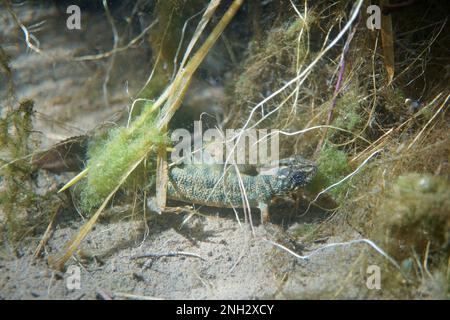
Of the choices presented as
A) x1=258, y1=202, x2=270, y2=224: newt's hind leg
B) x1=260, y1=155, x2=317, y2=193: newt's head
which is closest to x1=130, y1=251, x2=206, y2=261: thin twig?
x1=258, y1=202, x2=270, y2=224: newt's hind leg

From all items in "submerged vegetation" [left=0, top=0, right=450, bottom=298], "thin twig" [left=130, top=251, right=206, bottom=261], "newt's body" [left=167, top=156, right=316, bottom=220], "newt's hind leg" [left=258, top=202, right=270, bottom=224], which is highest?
"submerged vegetation" [left=0, top=0, right=450, bottom=298]

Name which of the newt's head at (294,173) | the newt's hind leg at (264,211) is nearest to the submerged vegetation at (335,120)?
the newt's head at (294,173)

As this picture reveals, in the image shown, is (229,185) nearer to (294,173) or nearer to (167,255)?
(294,173)

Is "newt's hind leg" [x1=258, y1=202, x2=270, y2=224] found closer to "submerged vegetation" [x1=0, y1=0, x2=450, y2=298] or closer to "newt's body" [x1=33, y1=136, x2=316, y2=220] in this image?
"newt's body" [x1=33, y1=136, x2=316, y2=220]

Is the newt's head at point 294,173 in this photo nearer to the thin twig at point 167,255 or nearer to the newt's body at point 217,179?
the newt's body at point 217,179
